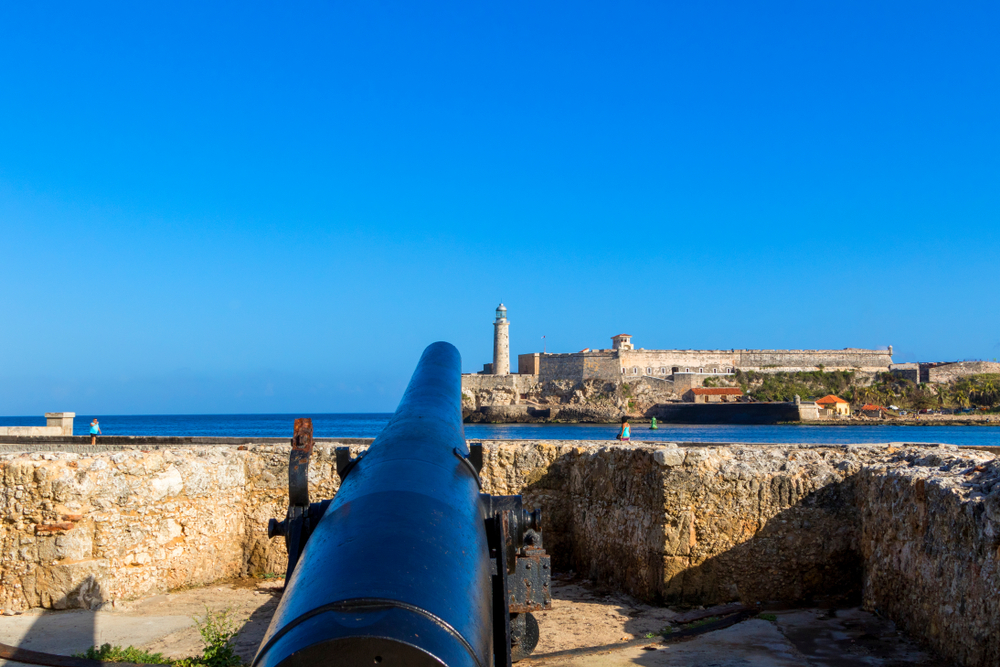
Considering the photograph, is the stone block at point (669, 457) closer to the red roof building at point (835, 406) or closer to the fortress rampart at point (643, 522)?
the fortress rampart at point (643, 522)

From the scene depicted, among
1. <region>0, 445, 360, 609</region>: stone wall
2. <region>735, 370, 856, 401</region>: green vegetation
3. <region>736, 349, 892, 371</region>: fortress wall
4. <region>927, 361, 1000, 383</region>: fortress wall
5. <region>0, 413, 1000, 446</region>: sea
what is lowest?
<region>0, 413, 1000, 446</region>: sea

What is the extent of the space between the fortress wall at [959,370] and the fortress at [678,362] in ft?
18.3

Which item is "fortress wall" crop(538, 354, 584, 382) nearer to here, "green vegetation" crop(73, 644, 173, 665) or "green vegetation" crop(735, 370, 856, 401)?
"green vegetation" crop(735, 370, 856, 401)

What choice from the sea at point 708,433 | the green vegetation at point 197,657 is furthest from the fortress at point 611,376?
the green vegetation at point 197,657

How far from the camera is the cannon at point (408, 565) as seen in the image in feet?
5.17

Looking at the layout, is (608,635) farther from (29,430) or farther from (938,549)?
(29,430)

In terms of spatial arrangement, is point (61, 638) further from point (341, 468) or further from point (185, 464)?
point (341, 468)

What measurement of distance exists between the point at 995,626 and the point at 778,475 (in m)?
2.28

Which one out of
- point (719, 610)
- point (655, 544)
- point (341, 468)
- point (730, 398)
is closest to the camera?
point (341, 468)

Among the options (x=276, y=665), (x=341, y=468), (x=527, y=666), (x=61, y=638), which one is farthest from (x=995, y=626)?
(x=61, y=638)

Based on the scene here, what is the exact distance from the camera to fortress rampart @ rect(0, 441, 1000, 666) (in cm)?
519

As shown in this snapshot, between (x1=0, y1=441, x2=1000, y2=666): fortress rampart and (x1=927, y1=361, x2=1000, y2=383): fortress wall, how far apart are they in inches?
2999

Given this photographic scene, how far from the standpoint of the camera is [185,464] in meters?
6.25

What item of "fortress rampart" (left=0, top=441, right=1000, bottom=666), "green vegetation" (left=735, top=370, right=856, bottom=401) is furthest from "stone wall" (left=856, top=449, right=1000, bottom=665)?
"green vegetation" (left=735, top=370, right=856, bottom=401)
